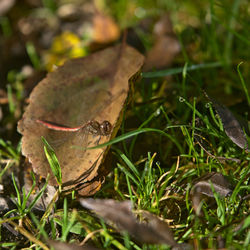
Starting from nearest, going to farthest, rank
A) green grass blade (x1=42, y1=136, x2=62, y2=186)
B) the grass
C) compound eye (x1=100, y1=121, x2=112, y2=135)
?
the grass
green grass blade (x1=42, y1=136, x2=62, y2=186)
compound eye (x1=100, y1=121, x2=112, y2=135)

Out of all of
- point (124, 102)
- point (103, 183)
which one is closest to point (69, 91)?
point (124, 102)

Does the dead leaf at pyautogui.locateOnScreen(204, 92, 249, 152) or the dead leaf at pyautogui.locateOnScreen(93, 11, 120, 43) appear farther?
the dead leaf at pyautogui.locateOnScreen(93, 11, 120, 43)

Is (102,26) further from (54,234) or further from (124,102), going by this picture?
(54,234)

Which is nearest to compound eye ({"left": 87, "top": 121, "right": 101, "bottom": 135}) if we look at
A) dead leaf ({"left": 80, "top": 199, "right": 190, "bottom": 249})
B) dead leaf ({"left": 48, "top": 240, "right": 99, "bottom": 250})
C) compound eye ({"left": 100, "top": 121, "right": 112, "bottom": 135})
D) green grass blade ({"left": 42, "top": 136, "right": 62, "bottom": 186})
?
compound eye ({"left": 100, "top": 121, "right": 112, "bottom": 135})

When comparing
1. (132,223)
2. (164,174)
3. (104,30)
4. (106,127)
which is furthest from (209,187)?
(104,30)

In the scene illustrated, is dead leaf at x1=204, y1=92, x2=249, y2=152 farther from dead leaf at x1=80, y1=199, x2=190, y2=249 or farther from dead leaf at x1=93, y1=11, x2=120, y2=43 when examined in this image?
dead leaf at x1=93, y1=11, x2=120, y2=43

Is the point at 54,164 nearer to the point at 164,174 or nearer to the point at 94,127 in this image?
the point at 94,127
